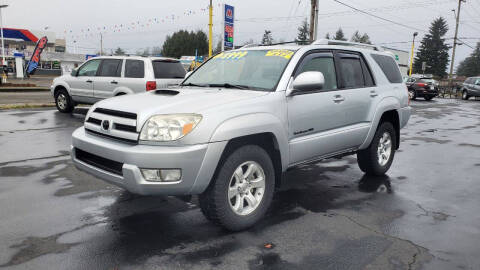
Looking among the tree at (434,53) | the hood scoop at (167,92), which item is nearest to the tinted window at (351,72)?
the hood scoop at (167,92)

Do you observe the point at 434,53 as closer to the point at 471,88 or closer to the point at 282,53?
the point at 471,88

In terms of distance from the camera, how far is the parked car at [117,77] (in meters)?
10.4

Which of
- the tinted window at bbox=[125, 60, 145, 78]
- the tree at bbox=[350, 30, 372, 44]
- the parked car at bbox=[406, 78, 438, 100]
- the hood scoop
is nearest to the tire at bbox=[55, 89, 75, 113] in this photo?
the tinted window at bbox=[125, 60, 145, 78]

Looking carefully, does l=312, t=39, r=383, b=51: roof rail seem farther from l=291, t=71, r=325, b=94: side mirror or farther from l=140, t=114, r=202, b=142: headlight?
l=140, t=114, r=202, b=142: headlight

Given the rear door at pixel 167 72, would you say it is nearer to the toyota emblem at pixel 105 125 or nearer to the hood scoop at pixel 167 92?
the hood scoop at pixel 167 92

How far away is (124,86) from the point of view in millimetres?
10602

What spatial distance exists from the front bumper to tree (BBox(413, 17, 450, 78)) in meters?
87.6

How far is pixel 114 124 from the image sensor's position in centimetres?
351

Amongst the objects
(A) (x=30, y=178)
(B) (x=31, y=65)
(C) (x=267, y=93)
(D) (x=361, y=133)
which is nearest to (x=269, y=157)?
(C) (x=267, y=93)

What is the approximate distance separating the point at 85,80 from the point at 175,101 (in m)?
9.02

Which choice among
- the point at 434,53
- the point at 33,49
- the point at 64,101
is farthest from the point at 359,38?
the point at 64,101

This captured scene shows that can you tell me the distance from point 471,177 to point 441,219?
7.93 feet

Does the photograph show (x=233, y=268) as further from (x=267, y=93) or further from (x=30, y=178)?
(x=30, y=178)

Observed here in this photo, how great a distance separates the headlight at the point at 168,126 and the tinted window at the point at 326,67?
1.77 m
